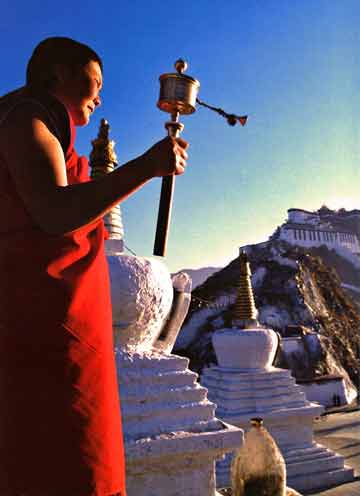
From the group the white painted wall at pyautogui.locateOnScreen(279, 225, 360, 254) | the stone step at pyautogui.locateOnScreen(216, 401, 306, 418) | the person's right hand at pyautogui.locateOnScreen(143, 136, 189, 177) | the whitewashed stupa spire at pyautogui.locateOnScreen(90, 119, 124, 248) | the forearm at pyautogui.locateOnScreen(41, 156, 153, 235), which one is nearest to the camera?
the forearm at pyautogui.locateOnScreen(41, 156, 153, 235)

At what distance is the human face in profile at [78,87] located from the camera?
130 cm

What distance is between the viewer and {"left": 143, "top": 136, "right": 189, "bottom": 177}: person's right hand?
3.99 ft

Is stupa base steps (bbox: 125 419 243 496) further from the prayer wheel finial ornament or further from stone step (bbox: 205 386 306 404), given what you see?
stone step (bbox: 205 386 306 404)

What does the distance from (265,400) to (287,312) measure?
46.8ft

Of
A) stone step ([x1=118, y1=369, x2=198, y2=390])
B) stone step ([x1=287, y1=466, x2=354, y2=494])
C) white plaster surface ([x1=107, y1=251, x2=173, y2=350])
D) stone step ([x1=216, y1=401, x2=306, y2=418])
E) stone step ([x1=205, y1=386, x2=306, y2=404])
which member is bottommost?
stone step ([x1=287, y1=466, x2=354, y2=494])

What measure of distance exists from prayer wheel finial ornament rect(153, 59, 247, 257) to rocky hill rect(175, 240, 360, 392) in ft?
54.6

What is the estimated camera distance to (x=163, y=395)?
266 centimetres

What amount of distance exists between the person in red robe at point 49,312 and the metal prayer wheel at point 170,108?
15.8 inches

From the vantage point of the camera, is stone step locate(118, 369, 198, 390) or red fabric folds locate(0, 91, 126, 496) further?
stone step locate(118, 369, 198, 390)

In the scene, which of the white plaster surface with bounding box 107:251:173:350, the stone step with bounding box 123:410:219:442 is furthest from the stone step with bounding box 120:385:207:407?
the white plaster surface with bounding box 107:251:173:350

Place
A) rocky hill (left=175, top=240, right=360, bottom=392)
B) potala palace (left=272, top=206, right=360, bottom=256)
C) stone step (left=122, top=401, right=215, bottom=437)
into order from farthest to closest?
potala palace (left=272, top=206, right=360, bottom=256) < rocky hill (left=175, top=240, right=360, bottom=392) < stone step (left=122, top=401, right=215, bottom=437)

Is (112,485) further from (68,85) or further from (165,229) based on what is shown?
(68,85)

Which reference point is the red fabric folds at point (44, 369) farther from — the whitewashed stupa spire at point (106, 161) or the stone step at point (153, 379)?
the whitewashed stupa spire at point (106, 161)

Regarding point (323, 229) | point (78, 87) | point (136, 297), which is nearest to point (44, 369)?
point (78, 87)
